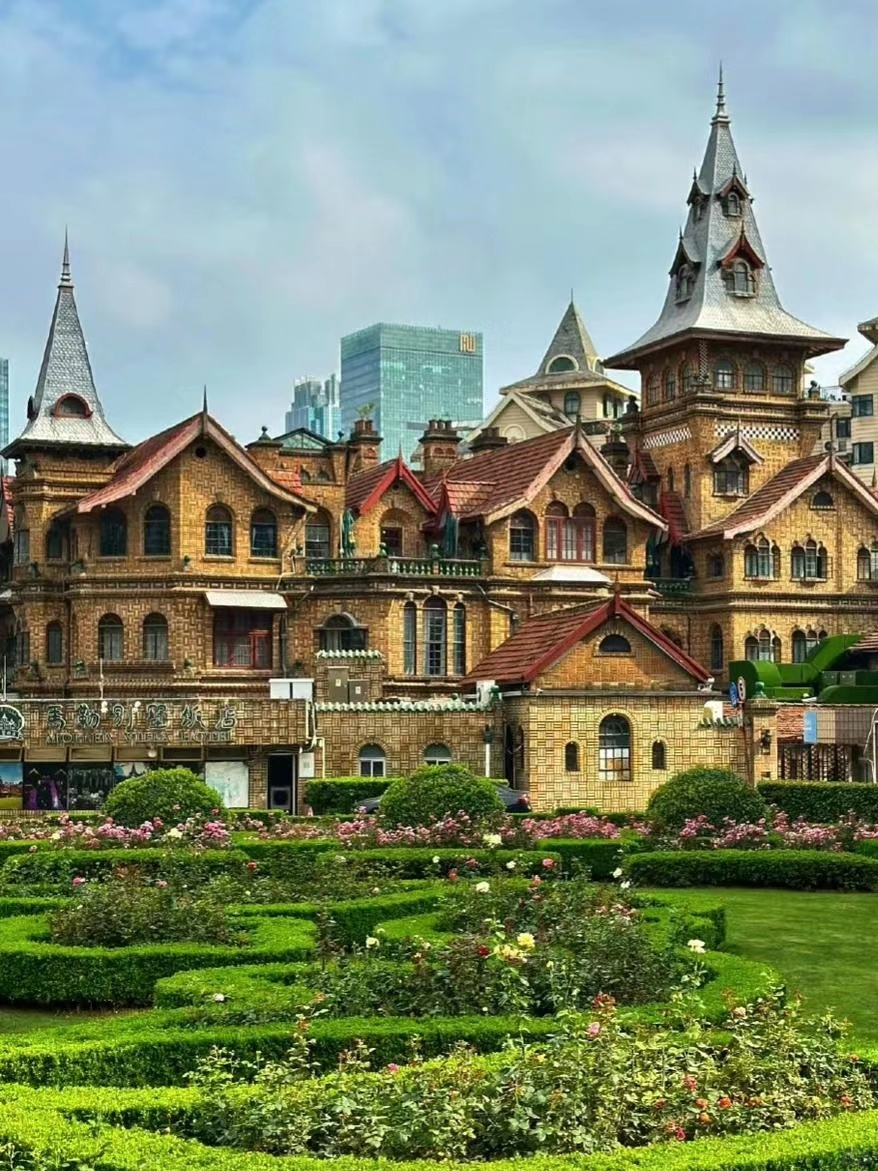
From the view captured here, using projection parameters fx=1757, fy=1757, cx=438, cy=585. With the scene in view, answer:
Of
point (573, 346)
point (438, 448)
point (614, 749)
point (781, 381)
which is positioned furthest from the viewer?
point (573, 346)

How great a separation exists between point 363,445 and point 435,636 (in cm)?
1186

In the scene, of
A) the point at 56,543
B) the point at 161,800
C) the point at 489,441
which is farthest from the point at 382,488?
the point at 161,800

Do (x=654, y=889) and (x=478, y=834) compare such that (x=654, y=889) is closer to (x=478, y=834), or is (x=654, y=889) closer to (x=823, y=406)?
(x=478, y=834)

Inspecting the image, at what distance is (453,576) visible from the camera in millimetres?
56188

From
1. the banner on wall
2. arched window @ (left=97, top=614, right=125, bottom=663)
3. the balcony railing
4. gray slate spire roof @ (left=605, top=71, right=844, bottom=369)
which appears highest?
gray slate spire roof @ (left=605, top=71, right=844, bottom=369)

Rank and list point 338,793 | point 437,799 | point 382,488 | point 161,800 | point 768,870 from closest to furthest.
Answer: point 768,870
point 161,800
point 437,799
point 338,793
point 382,488

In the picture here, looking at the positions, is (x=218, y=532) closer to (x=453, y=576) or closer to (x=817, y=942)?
(x=453, y=576)

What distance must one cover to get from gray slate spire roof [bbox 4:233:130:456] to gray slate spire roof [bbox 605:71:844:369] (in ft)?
70.3

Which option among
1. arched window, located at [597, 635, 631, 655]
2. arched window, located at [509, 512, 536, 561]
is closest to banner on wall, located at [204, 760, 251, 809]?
arched window, located at [597, 635, 631, 655]

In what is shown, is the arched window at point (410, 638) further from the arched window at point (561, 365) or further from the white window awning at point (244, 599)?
the arched window at point (561, 365)

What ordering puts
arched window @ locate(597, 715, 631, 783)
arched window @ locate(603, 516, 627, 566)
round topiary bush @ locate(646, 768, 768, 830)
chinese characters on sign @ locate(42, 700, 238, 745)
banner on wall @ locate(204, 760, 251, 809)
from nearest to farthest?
round topiary bush @ locate(646, 768, 768, 830) < chinese characters on sign @ locate(42, 700, 238, 745) < banner on wall @ locate(204, 760, 251, 809) < arched window @ locate(597, 715, 631, 783) < arched window @ locate(603, 516, 627, 566)

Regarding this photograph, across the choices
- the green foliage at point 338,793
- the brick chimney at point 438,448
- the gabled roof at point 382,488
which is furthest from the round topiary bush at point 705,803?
the brick chimney at point 438,448

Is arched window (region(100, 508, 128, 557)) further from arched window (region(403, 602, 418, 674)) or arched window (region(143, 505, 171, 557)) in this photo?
arched window (region(403, 602, 418, 674))

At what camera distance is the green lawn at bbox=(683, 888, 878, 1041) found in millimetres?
20344
